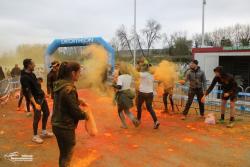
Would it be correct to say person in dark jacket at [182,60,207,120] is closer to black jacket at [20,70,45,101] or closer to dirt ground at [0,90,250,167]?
dirt ground at [0,90,250,167]

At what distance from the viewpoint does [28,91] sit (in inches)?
262

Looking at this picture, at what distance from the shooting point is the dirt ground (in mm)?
5637

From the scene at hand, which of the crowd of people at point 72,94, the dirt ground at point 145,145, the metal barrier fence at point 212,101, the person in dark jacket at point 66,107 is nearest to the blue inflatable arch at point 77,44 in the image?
the metal barrier fence at point 212,101

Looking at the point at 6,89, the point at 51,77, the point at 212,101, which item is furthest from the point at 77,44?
the point at 51,77

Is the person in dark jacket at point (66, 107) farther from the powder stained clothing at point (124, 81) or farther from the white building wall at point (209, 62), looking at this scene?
the white building wall at point (209, 62)

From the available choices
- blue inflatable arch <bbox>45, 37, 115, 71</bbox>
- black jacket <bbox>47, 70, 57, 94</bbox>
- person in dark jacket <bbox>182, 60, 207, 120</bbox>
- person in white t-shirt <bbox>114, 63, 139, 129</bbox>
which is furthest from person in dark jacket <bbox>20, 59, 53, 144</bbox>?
blue inflatable arch <bbox>45, 37, 115, 71</bbox>

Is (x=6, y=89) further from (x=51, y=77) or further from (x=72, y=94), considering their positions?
(x=72, y=94)

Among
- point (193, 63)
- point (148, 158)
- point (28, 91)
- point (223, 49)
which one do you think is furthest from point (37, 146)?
point (223, 49)

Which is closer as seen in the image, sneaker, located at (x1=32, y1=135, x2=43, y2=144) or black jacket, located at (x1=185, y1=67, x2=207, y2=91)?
sneaker, located at (x1=32, y1=135, x2=43, y2=144)

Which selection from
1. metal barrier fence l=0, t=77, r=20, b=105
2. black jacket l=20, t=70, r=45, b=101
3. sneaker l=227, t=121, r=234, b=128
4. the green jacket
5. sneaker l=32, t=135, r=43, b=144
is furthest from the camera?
metal barrier fence l=0, t=77, r=20, b=105

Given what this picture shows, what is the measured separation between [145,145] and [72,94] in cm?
308

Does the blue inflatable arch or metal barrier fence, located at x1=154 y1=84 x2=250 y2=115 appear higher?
the blue inflatable arch

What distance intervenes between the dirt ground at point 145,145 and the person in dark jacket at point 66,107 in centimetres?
143

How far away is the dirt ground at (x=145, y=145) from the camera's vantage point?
5637 millimetres
